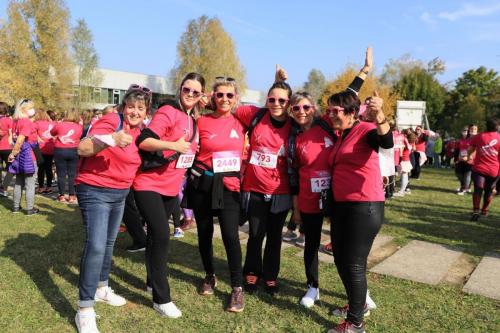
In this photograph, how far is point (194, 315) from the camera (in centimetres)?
348

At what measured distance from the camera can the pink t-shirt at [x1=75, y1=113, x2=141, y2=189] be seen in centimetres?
309

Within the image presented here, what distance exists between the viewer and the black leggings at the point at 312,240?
369 cm

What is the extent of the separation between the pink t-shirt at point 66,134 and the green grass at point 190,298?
267cm

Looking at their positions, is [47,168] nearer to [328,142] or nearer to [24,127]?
[24,127]

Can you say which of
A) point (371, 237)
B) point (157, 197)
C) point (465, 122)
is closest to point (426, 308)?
point (371, 237)

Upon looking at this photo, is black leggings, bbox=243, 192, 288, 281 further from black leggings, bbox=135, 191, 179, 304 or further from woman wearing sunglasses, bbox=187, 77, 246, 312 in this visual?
black leggings, bbox=135, 191, 179, 304

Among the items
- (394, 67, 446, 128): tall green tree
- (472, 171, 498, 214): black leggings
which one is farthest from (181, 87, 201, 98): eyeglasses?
(394, 67, 446, 128): tall green tree

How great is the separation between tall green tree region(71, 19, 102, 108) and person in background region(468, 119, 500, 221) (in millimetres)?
38093

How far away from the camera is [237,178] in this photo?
12.2 ft

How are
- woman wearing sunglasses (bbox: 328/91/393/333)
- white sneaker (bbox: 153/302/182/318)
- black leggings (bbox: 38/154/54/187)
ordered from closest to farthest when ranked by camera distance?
woman wearing sunglasses (bbox: 328/91/393/333) < white sneaker (bbox: 153/302/182/318) < black leggings (bbox: 38/154/54/187)

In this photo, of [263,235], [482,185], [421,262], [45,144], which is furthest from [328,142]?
[45,144]

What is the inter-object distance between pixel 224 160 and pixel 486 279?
3.34m

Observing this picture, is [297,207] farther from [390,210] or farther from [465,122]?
[465,122]

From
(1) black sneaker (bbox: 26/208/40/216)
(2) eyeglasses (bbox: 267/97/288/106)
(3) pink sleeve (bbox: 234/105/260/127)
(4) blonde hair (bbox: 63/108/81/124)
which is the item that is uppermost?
(2) eyeglasses (bbox: 267/97/288/106)
